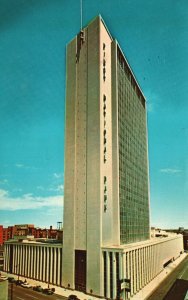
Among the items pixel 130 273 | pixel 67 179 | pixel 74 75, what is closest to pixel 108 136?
pixel 67 179

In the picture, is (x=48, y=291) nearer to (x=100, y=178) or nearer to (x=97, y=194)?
(x=97, y=194)

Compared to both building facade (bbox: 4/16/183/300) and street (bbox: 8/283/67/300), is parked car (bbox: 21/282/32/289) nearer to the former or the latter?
street (bbox: 8/283/67/300)

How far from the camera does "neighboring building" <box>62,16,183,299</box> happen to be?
74.9 meters

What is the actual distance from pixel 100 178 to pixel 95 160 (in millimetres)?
5976

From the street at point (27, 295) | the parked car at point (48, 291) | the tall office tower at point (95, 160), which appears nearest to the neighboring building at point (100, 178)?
the tall office tower at point (95, 160)

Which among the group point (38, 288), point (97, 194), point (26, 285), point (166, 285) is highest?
point (97, 194)

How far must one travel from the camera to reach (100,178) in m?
80.6

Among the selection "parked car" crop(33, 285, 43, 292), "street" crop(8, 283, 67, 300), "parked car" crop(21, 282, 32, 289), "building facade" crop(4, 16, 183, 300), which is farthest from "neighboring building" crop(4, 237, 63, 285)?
"street" crop(8, 283, 67, 300)

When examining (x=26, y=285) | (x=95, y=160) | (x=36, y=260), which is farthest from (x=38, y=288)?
(x=95, y=160)

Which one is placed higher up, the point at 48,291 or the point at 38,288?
the point at 48,291

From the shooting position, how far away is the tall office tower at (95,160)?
3110 inches

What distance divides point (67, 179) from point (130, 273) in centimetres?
3335

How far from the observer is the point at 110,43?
9769cm

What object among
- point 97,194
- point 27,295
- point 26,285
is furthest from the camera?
point 97,194
